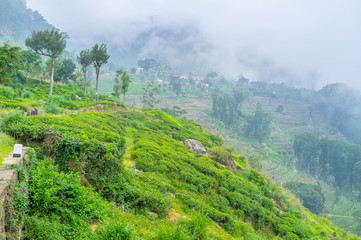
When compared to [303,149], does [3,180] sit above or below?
above

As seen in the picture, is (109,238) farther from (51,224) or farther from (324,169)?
(324,169)

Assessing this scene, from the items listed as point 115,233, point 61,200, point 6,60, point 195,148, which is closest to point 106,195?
point 61,200

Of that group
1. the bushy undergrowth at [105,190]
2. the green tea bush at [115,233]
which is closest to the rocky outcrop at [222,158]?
the bushy undergrowth at [105,190]

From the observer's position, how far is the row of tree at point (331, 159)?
71812 mm

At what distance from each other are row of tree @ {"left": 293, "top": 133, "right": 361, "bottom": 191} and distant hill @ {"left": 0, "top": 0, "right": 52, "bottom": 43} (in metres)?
151

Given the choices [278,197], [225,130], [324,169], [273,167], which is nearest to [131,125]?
[278,197]

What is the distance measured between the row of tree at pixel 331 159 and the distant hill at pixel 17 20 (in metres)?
151

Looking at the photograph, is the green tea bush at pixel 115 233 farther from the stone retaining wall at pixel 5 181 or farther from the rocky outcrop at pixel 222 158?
the rocky outcrop at pixel 222 158

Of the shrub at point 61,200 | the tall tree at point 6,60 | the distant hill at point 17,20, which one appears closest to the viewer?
the shrub at point 61,200

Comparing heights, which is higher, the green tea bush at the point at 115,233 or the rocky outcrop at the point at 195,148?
the green tea bush at the point at 115,233

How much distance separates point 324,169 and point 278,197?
79.1 m

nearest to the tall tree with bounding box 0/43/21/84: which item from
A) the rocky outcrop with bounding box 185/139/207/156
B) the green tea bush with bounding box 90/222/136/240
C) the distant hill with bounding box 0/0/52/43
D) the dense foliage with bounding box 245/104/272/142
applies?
the rocky outcrop with bounding box 185/139/207/156

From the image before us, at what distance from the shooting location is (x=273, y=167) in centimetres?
6406

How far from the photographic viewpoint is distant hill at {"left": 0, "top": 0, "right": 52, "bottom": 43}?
13625 centimetres
